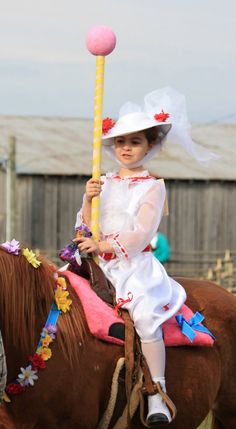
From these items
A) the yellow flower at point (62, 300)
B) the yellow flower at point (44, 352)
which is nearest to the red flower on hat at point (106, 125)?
the yellow flower at point (62, 300)

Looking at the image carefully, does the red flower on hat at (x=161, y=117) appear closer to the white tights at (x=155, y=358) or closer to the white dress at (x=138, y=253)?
the white dress at (x=138, y=253)

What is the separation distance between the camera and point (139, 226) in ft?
18.3

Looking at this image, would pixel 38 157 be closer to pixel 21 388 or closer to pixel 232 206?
pixel 232 206

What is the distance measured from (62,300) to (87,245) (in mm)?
389

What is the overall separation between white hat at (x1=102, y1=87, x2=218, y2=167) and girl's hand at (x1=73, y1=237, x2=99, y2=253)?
0.70 m

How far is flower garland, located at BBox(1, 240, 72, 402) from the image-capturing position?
495cm

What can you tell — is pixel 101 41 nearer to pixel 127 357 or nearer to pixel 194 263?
pixel 127 357

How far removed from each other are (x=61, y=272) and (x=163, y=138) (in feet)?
3.68

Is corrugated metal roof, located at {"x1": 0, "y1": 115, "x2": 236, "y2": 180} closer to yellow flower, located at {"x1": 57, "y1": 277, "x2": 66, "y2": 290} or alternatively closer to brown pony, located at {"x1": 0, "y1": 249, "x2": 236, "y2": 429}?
brown pony, located at {"x1": 0, "y1": 249, "x2": 236, "y2": 429}

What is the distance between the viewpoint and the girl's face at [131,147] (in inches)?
229

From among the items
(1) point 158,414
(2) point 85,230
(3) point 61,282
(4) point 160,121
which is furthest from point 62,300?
(4) point 160,121

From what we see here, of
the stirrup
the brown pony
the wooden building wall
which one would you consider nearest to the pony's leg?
the brown pony

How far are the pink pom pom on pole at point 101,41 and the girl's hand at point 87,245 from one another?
1.14m

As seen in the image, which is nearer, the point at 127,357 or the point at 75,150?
the point at 127,357
